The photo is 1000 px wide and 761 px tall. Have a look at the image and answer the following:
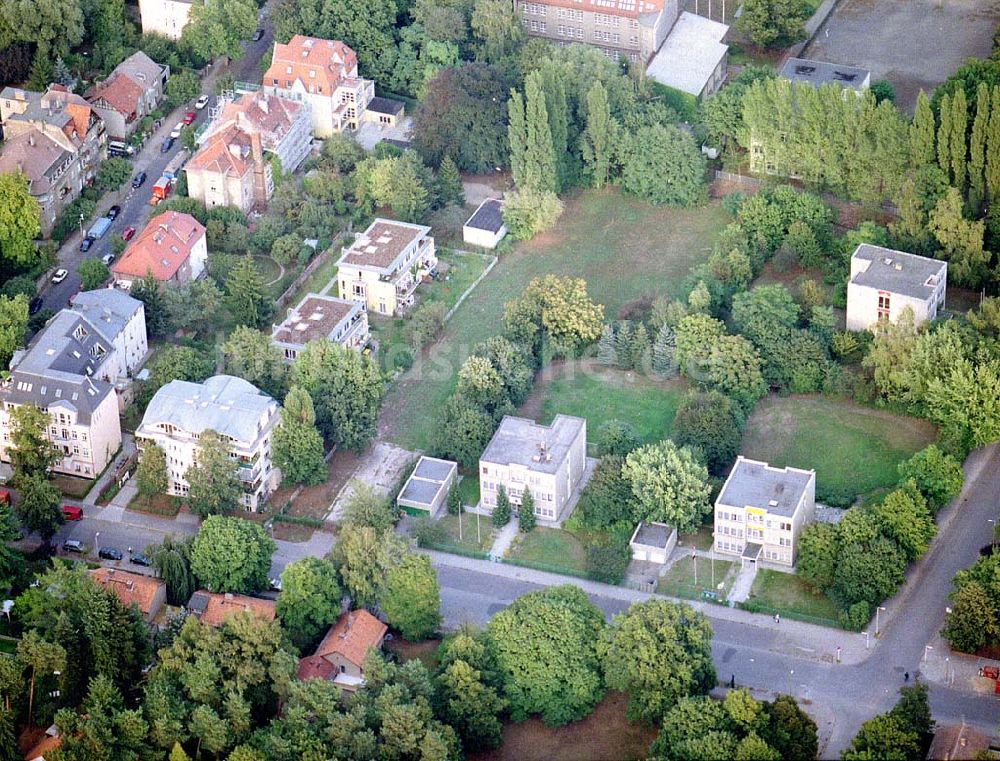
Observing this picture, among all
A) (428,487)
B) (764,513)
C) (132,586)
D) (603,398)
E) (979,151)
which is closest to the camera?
(132,586)

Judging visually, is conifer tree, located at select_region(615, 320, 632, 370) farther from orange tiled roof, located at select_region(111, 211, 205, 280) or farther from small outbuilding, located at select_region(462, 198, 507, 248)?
orange tiled roof, located at select_region(111, 211, 205, 280)

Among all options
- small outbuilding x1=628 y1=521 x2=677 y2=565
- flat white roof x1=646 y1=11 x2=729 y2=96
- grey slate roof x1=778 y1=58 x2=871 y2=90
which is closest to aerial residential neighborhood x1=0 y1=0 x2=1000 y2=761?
small outbuilding x1=628 y1=521 x2=677 y2=565

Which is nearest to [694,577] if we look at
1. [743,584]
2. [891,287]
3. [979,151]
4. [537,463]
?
[743,584]

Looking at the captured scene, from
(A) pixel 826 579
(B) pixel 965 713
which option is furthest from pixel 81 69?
(B) pixel 965 713

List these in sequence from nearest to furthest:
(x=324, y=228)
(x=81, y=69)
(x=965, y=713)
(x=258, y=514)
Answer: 1. (x=965, y=713)
2. (x=258, y=514)
3. (x=324, y=228)
4. (x=81, y=69)

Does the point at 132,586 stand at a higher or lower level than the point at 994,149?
lower

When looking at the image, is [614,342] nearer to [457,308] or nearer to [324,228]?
[457,308]

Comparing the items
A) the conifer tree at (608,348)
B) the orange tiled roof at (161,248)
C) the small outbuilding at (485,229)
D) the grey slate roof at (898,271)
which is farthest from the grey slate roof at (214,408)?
the grey slate roof at (898,271)

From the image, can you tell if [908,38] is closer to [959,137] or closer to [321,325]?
[959,137]
